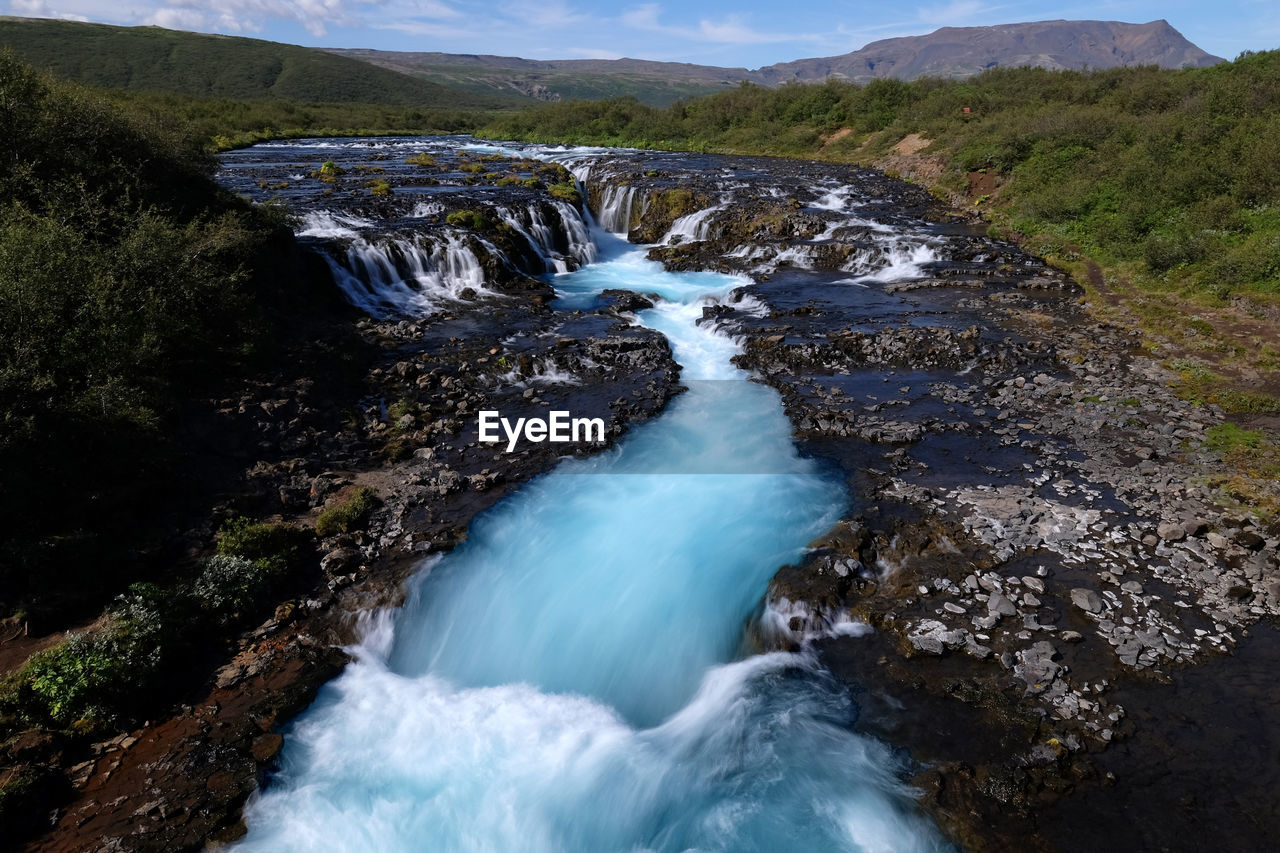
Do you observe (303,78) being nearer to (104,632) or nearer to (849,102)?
(849,102)

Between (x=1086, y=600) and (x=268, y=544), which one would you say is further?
(x=268, y=544)

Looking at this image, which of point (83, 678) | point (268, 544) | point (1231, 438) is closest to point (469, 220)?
point (268, 544)

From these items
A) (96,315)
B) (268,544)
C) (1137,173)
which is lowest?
(268,544)

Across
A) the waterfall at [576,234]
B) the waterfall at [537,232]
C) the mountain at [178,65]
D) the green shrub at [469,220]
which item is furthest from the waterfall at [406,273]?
the mountain at [178,65]

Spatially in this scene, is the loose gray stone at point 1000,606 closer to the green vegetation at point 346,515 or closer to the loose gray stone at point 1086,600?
the loose gray stone at point 1086,600

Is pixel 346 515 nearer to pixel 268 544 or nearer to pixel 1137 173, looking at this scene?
pixel 268 544

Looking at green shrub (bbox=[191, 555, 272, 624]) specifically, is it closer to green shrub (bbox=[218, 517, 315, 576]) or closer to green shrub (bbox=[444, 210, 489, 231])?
green shrub (bbox=[218, 517, 315, 576])

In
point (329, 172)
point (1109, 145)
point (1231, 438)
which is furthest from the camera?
point (329, 172)
